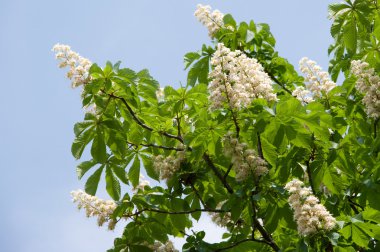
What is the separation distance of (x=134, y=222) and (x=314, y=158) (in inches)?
74.4

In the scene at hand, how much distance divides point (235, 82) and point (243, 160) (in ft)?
1.97

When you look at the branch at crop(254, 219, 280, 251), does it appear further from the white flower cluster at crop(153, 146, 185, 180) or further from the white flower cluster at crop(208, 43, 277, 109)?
the white flower cluster at crop(208, 43, 277, 109)

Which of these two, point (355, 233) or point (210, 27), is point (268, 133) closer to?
point (355, 233)

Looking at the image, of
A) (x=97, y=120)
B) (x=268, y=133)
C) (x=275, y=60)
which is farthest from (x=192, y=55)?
(x=268, y=133)

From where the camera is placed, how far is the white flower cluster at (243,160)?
3850mm

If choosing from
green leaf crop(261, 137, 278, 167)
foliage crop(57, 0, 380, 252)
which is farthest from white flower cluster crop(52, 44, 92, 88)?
green leaf crop(261, 137, 278, 167)

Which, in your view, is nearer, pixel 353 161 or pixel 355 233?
pixel 355 233

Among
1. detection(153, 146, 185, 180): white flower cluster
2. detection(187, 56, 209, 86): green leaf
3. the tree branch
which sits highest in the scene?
detection(187, 56, 209, 86): green leaf

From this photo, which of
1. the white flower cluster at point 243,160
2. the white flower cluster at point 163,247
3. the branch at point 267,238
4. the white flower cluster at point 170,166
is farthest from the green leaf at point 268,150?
the white flower cluster at point 163,247

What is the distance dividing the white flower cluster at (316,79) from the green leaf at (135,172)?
1.87m

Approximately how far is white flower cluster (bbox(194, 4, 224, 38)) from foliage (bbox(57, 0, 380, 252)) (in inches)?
17.3

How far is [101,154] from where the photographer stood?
4.64m

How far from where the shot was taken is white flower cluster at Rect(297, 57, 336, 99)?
4.71m

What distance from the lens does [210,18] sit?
6.05 metres
